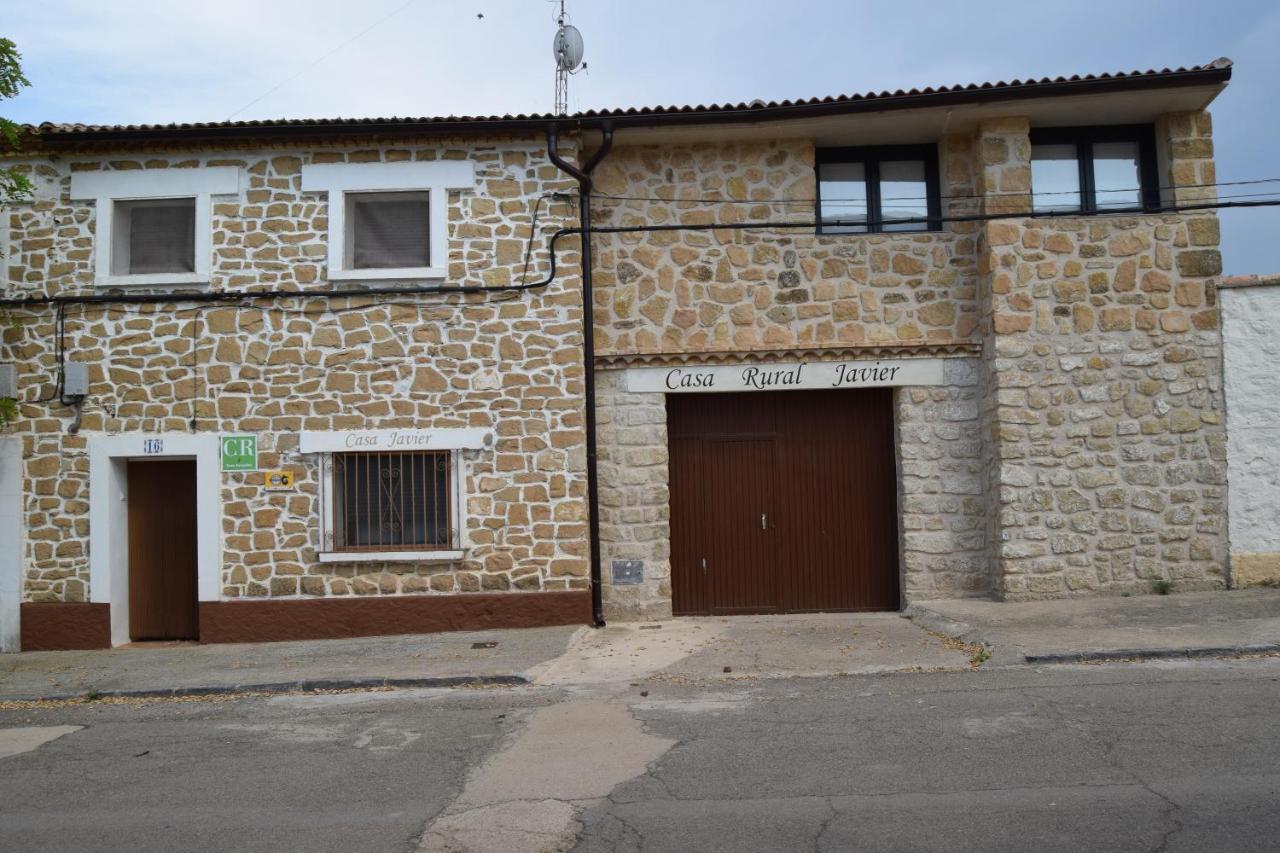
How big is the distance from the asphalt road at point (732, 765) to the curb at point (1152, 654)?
0.23 m

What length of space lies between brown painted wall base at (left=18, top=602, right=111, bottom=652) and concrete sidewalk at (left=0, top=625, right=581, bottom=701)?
0.16 m

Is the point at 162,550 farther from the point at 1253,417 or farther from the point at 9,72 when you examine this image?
the point at 1253,417

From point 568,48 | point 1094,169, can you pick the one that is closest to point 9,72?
point 568,48

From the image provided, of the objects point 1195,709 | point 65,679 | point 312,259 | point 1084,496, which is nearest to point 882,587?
point 1084,496

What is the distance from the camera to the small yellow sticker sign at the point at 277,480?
36.2 ft

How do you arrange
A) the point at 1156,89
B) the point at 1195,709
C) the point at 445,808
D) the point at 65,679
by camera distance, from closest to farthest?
the point at 445,808
the point at 1195,709
the point at 65,679
the point at 1156,89

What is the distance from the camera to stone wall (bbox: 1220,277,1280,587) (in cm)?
1094

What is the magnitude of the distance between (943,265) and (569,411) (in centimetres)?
435

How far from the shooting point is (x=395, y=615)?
10906 millimetres

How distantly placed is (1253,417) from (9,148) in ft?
43.4

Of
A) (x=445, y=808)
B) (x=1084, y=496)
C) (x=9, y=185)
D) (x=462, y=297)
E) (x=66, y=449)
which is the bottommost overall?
(x=445, y=808)

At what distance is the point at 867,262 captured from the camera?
37.7 ft

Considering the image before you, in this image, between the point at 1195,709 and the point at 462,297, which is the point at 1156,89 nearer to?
the point at 1195,709

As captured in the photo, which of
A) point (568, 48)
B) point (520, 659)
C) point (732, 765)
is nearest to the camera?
point (732, 765)
